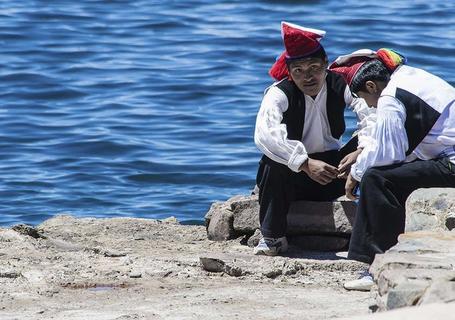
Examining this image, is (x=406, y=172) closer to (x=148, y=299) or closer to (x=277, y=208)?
(x=277, y=208)

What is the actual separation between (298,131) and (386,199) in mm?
931

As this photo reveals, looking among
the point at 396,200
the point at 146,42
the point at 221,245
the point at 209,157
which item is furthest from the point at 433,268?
the point at 146,42

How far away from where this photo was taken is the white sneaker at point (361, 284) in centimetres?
699

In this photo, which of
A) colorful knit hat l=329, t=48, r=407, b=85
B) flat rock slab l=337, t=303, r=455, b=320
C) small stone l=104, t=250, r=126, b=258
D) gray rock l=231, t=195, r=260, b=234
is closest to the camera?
flat rock slab l=337, t=303, r=455, b=320

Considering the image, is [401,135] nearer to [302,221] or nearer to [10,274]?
[302,221]

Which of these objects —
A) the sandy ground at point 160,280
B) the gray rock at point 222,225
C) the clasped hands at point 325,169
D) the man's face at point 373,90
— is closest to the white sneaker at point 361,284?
the sandy ground at point 160,280

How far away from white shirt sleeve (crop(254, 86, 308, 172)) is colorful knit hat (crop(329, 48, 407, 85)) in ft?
1.46

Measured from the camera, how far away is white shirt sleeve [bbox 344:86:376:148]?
785cm

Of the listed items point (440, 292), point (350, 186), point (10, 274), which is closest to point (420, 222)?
point (350, 186)

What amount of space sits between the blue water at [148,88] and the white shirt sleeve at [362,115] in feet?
10.8

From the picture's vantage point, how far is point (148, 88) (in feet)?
51.2

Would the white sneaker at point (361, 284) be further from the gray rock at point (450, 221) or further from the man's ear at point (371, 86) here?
the man's ear at point (371, 86)

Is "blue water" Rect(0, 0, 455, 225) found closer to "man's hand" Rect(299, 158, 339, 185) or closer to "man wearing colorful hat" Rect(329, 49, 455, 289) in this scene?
"man's hand" Rect(299, 158, 339, 185)

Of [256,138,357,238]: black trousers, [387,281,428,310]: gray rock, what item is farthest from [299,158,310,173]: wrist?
[387,281,428,310]: gray rock
